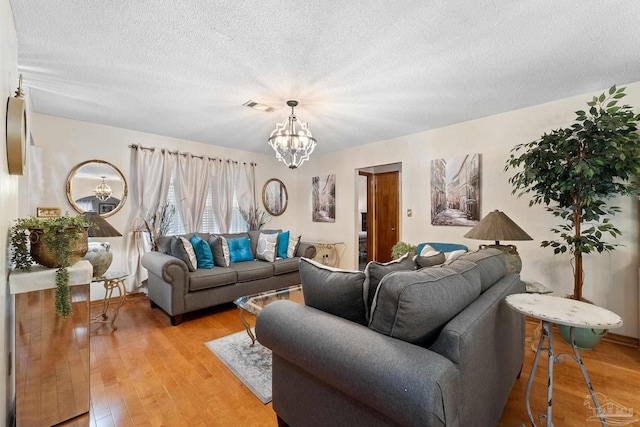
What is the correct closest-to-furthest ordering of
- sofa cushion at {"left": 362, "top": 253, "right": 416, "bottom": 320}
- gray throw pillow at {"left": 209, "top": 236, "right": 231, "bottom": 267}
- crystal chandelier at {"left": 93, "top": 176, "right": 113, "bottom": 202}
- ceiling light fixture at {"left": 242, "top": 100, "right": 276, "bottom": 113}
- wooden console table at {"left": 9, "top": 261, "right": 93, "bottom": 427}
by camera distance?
sofa cushion at {"left": 362, "top": 253, "right": 416, "bottom": 320}
wooden console table at {"left": 9, "top": 261, "right": 93, "bottom": 427}
ceiling light fixture at {"left": 242, "top": 100, "right": 276, "bottom": 113}
gray throw pillow at {"left": 209, "top": 236, "right": 231, "bottom": 267}
crystal chandelier at {"left": 93, "top": 176, "right": 113, "bottom": 202}

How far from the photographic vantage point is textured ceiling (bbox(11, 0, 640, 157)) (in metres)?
1.71

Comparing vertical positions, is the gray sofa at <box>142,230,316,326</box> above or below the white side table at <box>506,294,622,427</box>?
below

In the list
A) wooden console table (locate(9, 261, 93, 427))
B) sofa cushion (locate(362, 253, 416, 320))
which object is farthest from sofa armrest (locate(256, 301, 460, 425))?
wooden console table (locate(9, 261, 93, 427))

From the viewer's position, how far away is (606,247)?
2432 mm

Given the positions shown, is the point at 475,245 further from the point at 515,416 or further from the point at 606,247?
the point at 515,416

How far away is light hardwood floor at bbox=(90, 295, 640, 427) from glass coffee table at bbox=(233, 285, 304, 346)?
385 millimetres

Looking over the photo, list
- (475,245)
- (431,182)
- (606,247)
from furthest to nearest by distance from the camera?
(431,182) → (475,245) → (606,247)

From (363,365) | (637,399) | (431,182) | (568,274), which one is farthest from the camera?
(431,182)

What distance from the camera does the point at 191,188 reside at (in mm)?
4555

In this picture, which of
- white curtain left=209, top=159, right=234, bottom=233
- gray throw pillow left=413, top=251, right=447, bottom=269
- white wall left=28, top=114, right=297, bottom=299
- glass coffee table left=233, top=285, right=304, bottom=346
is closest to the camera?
gray throw pillow left=413, top=251, right=447, bottom=269

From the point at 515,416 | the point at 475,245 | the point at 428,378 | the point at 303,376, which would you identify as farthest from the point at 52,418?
the point at 475,245

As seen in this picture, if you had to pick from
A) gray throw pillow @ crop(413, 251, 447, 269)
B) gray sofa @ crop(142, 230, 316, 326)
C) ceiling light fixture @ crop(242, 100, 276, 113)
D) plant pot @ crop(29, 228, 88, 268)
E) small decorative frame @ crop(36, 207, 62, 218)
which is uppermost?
ceiling light fixture @ crop(242, 100, 276, 113)

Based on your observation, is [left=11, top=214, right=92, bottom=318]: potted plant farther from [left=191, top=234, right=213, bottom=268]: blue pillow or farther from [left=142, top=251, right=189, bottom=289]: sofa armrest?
[left=191, top=234, right=213, bottom=268]: blue pillow

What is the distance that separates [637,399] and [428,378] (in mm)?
2139
